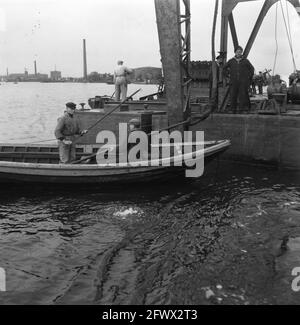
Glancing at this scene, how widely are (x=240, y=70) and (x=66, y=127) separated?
6.08 metres

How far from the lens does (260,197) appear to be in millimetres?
10398

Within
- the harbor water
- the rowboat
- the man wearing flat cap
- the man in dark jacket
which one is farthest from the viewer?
the man in dark jacket

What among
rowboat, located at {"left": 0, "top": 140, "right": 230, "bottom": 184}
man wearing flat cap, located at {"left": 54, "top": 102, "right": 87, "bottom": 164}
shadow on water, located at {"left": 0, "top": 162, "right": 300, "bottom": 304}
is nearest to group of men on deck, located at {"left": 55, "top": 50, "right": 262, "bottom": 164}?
man wearing flat cap, located at {"left": 54, "top": 102, "right": 87, "bottom": 164}

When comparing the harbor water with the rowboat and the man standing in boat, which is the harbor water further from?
the man standing in boat

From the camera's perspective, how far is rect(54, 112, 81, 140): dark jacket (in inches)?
416

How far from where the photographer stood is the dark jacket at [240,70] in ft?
43.2

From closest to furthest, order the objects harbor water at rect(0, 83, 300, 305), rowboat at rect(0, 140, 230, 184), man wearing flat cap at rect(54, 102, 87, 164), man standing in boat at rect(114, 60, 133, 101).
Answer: harbor water at rect(0, 83, 300, 305) → rowboat at rect(0, 140, 230, 184) → man wearing flat cap at rect(54, 102, 87, 164) → man standing in boat at rect(114, 60, 133, 101)

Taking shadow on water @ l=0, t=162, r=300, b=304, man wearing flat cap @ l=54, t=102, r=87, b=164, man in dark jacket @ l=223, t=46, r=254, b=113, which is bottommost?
shadow on water @ l=0, t=162, r=300, b=304

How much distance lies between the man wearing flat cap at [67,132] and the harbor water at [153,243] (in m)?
0.97

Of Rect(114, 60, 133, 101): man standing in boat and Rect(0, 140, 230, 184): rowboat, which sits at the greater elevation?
Rect(114, 60, 133, 101): man standing in boat

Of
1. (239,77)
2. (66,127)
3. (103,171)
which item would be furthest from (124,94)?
(103,171)

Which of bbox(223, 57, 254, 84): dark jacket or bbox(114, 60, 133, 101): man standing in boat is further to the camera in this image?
bbox(114, 60, 133, 101): man standing in boat

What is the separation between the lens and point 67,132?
10703 millimetres

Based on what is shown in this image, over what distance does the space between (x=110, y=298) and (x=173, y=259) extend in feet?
5.00
